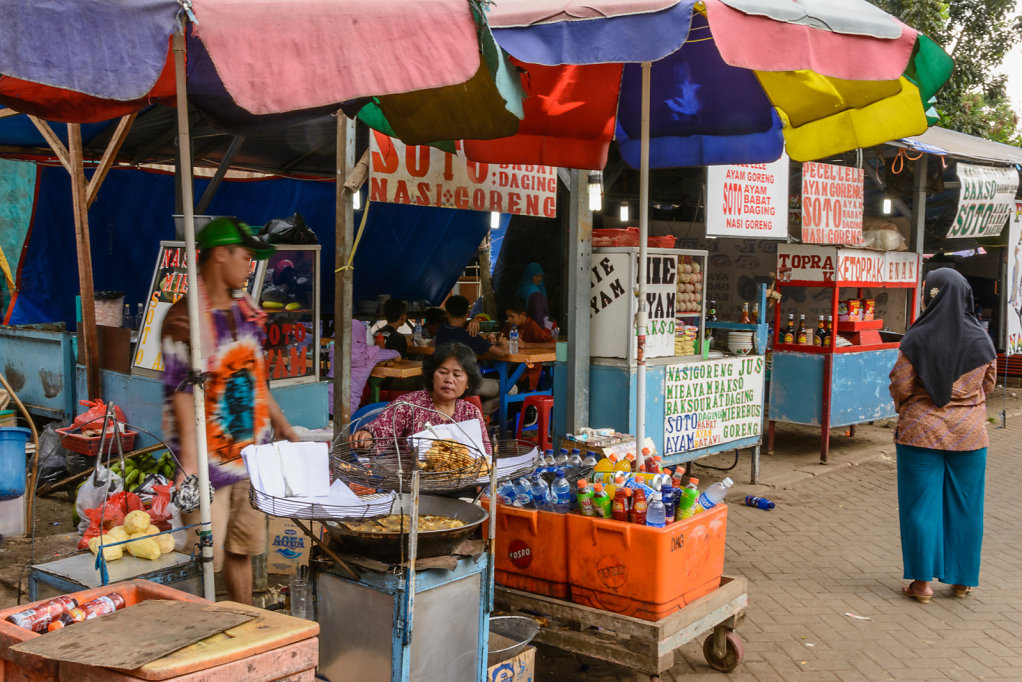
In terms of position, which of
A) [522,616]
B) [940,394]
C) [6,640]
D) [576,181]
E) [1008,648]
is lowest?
[1008,648]

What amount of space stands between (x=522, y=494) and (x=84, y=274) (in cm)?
507

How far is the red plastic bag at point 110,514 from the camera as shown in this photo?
3.78 meters

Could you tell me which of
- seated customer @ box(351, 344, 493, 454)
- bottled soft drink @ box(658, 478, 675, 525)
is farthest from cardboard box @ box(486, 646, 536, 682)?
seated customer @ box(351, 344, 493, 454)

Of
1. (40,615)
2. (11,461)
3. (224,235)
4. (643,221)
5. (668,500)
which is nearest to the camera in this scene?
(40,615)

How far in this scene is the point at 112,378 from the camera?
7094mm

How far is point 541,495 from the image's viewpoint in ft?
13.5

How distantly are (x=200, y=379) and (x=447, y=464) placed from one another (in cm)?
110

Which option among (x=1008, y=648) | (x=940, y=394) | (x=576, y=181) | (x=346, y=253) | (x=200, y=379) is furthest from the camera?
(x=576, y=181)

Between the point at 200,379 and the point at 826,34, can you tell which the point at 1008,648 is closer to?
the point at 826,34

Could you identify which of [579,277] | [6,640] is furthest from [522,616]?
[579,277]

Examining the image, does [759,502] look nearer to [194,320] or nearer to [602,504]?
[602,504]

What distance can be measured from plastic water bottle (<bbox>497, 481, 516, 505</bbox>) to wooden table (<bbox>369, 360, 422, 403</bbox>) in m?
3.57

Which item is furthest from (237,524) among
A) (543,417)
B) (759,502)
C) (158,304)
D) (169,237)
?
(169,237)

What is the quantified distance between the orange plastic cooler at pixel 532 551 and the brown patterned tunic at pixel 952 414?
8.53ft
